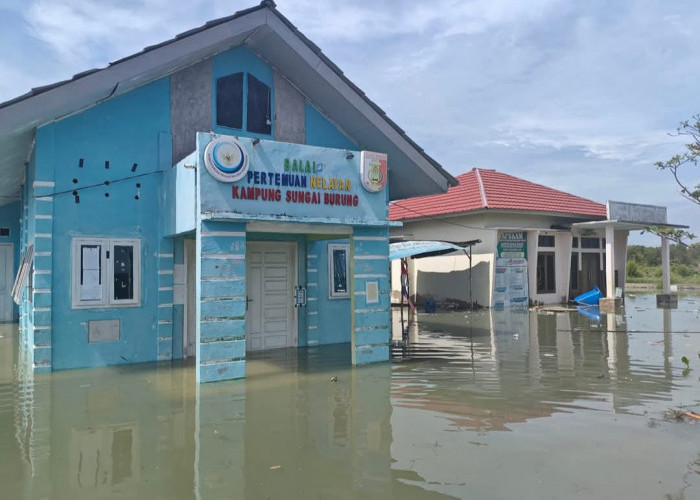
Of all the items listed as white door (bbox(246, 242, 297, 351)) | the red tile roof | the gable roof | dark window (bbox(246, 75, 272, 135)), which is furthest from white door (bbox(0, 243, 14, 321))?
the red tile roof

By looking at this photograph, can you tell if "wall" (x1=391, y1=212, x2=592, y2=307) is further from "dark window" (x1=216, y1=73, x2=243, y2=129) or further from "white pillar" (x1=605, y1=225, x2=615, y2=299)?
"dark window" (x1=216, y1=73, x2=243, y2=129)

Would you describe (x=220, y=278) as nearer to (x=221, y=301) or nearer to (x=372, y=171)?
(x=221, y=301)

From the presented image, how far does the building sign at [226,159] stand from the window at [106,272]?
2.76m

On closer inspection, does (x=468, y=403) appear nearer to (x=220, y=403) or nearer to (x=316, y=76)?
(x=220, y=403)

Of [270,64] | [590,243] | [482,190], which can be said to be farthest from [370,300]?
[590,243]

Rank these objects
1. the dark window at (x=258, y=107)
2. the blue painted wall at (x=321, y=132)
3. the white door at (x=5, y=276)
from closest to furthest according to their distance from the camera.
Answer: the dark window at (x=258, y=107), the blue painted wall at (x=321, y=132), the white door at (x=5, y=276)

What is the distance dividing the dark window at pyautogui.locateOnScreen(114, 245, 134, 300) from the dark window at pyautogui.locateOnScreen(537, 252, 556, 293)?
1630cm

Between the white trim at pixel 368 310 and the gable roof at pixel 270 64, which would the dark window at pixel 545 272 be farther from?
the white trim at pixel 368 310

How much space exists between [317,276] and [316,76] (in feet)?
13.7

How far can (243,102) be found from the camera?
10.6m

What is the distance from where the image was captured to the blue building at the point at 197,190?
8.13 m

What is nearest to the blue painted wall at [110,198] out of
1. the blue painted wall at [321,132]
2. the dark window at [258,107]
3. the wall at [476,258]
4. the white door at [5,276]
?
the dark window at [258,107]

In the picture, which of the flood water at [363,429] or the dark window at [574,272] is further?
the dark window at [574,272]

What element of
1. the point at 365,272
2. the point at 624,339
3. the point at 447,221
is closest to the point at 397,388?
the point at 365,272
